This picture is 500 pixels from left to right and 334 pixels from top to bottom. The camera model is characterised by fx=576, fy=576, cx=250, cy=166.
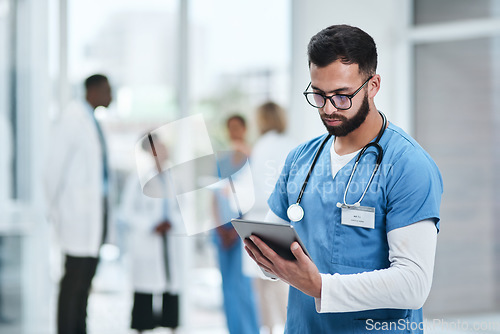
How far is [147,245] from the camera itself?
9.78ft

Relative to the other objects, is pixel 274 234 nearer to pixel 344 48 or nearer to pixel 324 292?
pixel 324 292

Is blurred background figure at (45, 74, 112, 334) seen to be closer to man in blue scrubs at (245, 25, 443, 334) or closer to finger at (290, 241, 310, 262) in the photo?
man in blue scrubs at (245, 25, 443, 334)

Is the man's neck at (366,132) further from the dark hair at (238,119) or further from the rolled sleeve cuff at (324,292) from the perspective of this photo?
the dark hair at (238,119)

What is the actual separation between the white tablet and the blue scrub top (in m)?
0.14

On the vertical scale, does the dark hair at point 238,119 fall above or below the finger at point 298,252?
above

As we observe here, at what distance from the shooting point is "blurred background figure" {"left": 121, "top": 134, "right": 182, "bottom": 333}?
299 cm

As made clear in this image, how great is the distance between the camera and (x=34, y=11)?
A: 310 cm

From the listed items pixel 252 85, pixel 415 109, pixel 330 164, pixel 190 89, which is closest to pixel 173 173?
pixel 190 89

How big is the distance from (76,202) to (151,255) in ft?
1.62

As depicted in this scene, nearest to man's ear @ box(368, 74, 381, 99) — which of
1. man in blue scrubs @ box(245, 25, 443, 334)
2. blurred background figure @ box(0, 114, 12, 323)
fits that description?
man in blue scrubs @ box(245, 25, 443, 334)

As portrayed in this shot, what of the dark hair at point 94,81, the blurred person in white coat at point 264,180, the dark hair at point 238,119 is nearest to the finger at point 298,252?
the blurred person in white coat at point 264,180

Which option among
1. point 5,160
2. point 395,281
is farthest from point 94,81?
point 395,281

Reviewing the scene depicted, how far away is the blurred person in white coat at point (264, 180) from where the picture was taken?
2.68m

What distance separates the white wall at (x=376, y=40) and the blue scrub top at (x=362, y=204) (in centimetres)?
196
